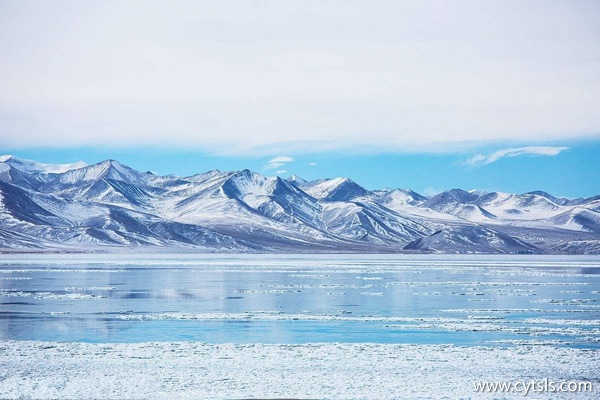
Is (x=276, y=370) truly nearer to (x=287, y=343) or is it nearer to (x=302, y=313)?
(x=287, y=343)

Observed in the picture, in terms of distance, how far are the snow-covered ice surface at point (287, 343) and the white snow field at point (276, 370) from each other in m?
0.05

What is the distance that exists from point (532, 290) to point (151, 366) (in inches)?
1478

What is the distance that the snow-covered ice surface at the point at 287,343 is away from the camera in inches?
888

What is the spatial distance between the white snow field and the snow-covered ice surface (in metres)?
0.05

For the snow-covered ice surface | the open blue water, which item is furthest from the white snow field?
the open blue water

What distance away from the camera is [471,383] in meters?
22.7

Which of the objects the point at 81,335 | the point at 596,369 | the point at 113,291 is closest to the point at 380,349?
the point at 596,369

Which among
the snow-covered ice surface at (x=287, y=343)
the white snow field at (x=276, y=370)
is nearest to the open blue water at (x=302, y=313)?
the snow-covered ice surface at (x=287, y=343)

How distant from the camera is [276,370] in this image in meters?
24.4

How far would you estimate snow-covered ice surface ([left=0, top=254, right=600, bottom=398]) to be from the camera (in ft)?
74.0

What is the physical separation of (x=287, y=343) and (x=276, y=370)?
5288mm

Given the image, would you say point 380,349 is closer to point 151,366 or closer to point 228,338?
point 228,338

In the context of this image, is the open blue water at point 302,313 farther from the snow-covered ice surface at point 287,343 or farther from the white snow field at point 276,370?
the white snow field at point 276,370

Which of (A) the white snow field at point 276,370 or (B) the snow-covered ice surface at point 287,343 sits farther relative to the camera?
(B) the snow-covered ice surface at point 287,343
